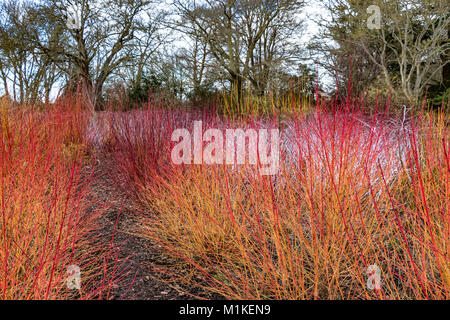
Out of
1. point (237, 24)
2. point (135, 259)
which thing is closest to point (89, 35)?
point (237, 24)

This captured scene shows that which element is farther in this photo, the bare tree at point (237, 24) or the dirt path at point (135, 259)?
the bare tree at point (237, 24)

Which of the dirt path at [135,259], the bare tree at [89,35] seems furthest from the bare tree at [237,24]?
the dirt path at [135,259]

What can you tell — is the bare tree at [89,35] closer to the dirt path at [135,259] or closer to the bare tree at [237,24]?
the bare tree at [237,24]

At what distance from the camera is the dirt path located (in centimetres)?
189

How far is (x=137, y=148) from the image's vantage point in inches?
141

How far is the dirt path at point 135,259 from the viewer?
1895 millimetres

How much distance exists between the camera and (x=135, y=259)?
2.37 m

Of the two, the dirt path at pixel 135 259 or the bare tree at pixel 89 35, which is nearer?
the dirt path at pixel 135 259

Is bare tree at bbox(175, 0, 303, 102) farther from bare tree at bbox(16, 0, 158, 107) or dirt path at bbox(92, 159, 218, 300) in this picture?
dirt path at bbox(92, 159, 218, 300)

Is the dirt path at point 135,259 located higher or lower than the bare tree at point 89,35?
lower

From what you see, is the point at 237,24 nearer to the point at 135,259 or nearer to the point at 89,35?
the point at 89,35

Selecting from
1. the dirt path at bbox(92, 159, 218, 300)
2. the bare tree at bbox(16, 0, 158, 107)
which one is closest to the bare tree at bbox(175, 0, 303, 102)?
the bare tree at bbox(16, 0, 158, 107)
